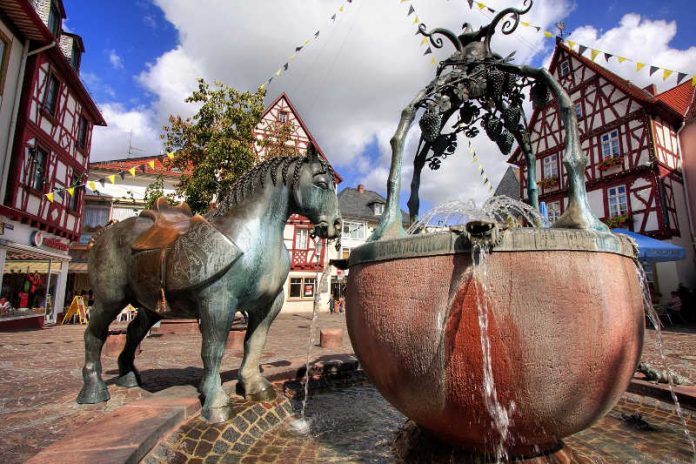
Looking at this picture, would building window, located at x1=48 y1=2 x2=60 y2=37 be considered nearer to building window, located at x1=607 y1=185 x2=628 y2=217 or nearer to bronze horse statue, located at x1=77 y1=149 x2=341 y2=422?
bronze horse statue, located at x1=77 y1=149 x2=341 y2=422

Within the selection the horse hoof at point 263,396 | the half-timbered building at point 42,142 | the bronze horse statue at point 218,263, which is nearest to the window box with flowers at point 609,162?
the bronze horse statue at point 218,263

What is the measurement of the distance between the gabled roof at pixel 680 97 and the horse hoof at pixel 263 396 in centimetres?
2247

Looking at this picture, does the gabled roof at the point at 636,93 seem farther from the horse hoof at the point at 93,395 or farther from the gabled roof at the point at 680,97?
the horse hoof at the point at 93,395

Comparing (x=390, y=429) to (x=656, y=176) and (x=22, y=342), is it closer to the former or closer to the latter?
(x=22, y=342)

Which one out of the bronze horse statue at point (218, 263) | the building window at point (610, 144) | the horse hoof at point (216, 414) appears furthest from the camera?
the building window at point (610, 144)

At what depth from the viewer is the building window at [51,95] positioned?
44.4ft

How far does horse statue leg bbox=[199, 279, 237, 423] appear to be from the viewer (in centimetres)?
261

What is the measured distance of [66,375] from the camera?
4797 millimetres

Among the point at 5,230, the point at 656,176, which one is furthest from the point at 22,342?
the point at 656,176

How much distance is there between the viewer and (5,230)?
1128cm

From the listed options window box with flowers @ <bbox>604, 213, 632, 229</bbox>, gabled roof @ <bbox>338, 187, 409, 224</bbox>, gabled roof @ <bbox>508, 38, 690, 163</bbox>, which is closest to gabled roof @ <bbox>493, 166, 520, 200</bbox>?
gabled roof @ <bbox>338, 187, 409, 224</bbox>

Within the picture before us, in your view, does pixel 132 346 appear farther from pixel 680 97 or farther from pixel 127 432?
pixel 680 97

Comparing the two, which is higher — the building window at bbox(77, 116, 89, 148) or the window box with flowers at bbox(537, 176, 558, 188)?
the building window at bbox(77, 116, 89, 148)

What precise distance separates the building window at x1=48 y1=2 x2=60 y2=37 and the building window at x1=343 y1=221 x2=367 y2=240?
2025 cm
